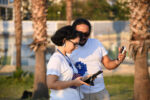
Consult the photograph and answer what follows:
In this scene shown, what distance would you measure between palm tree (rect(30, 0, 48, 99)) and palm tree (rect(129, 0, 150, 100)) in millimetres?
3135

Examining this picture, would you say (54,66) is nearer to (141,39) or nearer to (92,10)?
(141,39)

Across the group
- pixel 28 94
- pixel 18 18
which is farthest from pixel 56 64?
pixel 18 18

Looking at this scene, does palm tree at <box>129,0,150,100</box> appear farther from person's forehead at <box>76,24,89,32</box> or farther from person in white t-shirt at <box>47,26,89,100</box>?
person in white t-shirt at <box>47,26,89,100</box>

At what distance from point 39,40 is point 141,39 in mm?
3479

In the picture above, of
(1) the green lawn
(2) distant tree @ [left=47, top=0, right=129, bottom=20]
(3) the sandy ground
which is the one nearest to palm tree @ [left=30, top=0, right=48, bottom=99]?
(1) the green lawn

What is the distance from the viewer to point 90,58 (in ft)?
13.8

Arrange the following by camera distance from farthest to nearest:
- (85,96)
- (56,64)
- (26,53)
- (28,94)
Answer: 1. (26,53)
2. (28,94)
3. (85,96)
4. (56,64)

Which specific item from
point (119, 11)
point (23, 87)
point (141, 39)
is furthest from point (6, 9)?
point (141, 39)

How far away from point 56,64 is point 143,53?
483 centimetres

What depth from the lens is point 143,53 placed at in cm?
786

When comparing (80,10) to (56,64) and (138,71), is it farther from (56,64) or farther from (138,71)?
(56,64)

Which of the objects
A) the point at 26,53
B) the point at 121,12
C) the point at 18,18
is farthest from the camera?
the point at 121,12

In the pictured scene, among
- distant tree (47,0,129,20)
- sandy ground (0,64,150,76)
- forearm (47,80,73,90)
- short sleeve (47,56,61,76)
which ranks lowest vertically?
sandy ground (0,64,150,76)

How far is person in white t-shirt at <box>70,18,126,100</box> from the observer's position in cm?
415
